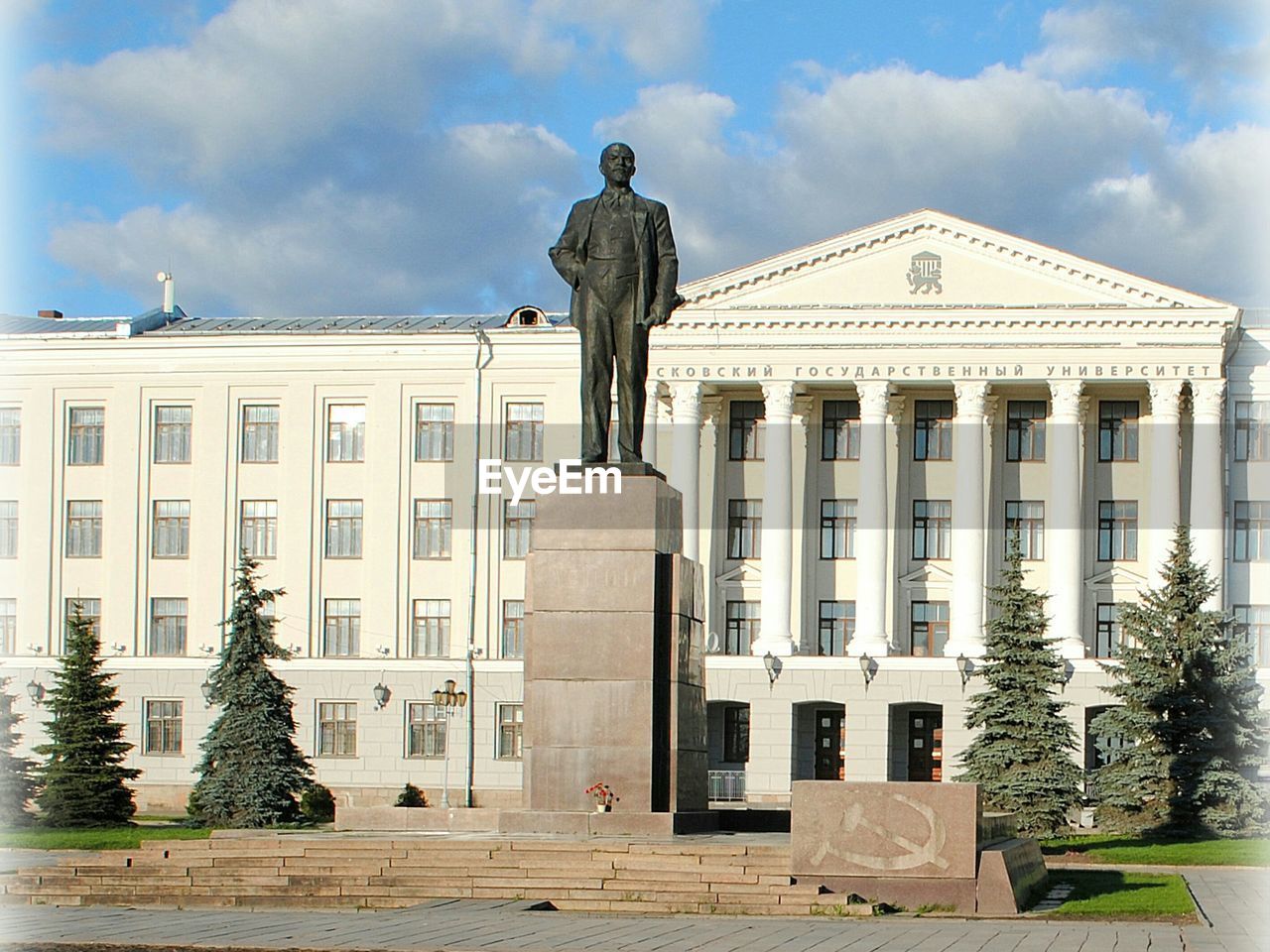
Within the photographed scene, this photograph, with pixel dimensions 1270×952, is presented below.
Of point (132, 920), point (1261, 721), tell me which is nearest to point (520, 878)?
point (132, 920)

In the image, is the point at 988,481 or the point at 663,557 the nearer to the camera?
the point at 663,557

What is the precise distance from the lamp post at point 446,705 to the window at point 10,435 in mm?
13254

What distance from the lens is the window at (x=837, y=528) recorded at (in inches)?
2132

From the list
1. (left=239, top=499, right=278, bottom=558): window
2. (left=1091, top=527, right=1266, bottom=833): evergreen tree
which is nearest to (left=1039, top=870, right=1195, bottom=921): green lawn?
(left=1091, top=527, right=1266, bottom=833): evergreen tree

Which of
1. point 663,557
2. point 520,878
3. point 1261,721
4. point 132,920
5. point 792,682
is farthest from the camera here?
point 792,682

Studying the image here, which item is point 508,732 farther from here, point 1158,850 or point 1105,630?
point 1158,850

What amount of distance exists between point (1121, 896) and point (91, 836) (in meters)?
20.7

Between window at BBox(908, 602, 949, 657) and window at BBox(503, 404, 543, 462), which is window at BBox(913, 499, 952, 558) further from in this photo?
window at BBox(503, 404, 543, 462)

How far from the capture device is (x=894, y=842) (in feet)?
52.9

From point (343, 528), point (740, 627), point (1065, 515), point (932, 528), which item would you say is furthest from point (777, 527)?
point (343, 528)

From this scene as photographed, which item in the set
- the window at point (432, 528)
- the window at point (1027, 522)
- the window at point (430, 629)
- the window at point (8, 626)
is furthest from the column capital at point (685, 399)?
the window at point (8, 626)

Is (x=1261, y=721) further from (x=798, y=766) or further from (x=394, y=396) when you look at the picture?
(x=394, y=396)

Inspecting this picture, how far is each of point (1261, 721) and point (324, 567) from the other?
2486cm

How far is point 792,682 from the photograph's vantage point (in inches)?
2044
